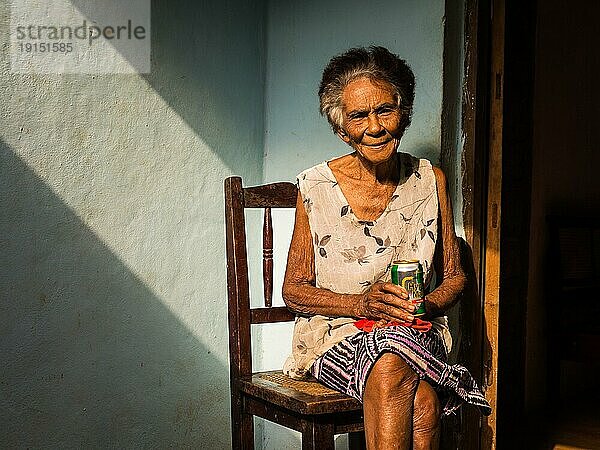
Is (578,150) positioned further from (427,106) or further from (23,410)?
(23,410)

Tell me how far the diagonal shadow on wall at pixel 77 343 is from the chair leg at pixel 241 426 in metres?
0.48

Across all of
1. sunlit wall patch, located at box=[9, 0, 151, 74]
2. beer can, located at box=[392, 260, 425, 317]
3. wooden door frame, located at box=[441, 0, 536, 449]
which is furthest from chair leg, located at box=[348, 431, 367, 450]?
A: sunlit wall patch, located at box=[9, 0, 151, 74]

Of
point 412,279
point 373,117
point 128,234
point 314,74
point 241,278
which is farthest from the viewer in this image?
point 314,74

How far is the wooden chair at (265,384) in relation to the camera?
2254mm

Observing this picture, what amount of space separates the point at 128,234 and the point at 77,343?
393 millimetres

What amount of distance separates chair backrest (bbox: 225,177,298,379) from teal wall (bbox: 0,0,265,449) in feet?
1.40

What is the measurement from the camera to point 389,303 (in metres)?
2.22

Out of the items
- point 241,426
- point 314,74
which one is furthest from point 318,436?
point 314,74

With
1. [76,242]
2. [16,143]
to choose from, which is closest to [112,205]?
[76,242]

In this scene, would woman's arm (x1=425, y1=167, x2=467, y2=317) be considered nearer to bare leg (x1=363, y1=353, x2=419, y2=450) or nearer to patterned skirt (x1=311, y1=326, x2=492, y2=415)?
patterned skirt (x1=311, y1=326, x2=492, y2=415)

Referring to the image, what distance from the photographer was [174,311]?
302 cm

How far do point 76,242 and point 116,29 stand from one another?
703mm

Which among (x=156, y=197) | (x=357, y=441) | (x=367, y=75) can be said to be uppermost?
(x=367, y=75)

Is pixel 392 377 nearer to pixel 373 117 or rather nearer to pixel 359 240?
pixel 359 240
